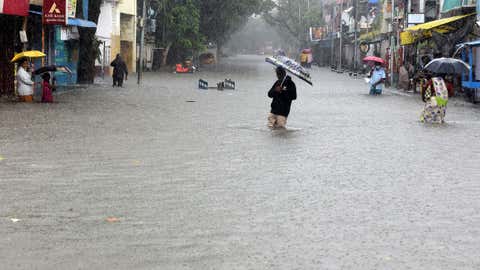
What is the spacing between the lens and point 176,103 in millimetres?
27328

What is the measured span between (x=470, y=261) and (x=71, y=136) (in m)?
10.8

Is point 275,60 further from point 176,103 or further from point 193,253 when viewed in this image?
point 193,253

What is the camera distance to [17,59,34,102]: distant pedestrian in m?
25.9

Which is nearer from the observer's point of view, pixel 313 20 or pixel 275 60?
pixel 275 60

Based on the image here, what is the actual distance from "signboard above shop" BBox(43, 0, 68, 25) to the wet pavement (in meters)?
10.5

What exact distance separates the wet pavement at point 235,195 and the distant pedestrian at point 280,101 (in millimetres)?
418

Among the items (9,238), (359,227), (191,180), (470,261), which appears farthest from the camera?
(191,180)

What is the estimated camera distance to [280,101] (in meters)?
19.3

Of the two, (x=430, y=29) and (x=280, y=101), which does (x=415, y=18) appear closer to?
(x=430, y=29)

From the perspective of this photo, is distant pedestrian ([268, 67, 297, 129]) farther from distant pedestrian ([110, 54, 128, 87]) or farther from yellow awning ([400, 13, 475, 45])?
distant pedestrian ([110, 54, 128, 87])

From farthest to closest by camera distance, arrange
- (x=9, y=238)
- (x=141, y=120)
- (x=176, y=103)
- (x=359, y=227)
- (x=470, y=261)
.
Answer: (x=176, y=103), (x=141, y=120), (x=359, y=227), (x=9, y=238), (x=470, y=261)

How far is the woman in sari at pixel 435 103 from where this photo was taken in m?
21.4

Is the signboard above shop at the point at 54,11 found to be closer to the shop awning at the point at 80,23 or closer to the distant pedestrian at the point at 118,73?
the shop awning at the point at 80,23

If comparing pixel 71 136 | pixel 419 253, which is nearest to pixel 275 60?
pixel 71 136
